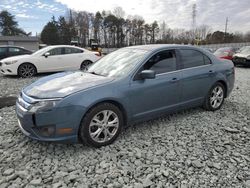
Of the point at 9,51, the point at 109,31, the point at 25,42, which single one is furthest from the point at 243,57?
the point at 109,31

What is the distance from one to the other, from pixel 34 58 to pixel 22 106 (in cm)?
706

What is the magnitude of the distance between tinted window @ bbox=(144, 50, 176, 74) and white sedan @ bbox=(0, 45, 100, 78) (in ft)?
19.1

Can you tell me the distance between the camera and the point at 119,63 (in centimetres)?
412

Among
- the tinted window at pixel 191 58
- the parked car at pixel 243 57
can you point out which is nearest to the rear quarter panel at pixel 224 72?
the tinted window at pixel 191 58

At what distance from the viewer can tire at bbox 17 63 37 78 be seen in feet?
31.6

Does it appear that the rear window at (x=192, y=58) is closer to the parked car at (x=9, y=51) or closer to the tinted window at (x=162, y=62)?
the tinted window at (x=162, y=62)

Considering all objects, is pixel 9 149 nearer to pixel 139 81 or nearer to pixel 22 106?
pixel 22 106

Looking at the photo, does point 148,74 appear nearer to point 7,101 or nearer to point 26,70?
point 7,101

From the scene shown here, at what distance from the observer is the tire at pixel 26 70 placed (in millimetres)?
9625

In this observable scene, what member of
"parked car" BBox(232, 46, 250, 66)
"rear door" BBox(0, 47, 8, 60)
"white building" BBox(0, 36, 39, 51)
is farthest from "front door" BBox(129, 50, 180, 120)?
"white building" BBox(0, 36, 39, 51)

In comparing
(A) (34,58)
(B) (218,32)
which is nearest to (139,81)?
(A) (34,58)

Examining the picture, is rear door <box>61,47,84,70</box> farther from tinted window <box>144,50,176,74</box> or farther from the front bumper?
the front bumper

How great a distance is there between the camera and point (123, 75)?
370 cm

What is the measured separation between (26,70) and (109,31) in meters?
55.5
